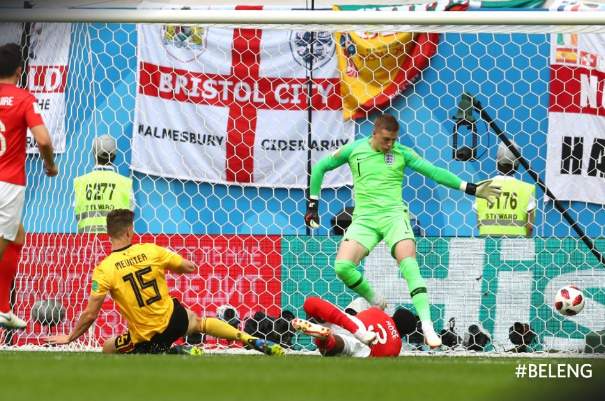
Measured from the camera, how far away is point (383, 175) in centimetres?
757

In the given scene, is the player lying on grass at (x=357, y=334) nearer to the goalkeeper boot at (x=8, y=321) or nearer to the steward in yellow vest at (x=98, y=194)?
the goalkeeper boot at (x=8, y=321)

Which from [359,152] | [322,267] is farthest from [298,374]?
[322,267]

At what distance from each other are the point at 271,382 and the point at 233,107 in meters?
6.90

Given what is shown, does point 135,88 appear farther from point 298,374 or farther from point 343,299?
point 298,374

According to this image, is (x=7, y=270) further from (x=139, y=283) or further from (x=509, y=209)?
(x=509, y=209)

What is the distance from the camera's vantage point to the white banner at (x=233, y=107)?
10.4m

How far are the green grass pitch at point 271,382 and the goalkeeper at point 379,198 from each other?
275 centimetres

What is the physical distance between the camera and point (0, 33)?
9781mm

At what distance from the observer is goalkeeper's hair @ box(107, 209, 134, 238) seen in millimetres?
6637

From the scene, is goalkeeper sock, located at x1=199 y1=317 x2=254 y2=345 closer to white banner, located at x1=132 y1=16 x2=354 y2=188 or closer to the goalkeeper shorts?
the goalkeeper shorts

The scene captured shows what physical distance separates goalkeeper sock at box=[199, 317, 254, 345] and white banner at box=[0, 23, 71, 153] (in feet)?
10.9

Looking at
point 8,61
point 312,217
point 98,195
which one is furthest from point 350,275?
point 98,195

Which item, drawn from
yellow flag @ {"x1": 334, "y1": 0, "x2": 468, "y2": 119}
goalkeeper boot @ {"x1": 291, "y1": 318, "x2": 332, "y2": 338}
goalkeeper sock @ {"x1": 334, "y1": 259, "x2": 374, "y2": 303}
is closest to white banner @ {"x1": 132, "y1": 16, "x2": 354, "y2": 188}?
yellow flag @ {"x1": 334, "y1": 0, "x2": 468, "y2": 119}

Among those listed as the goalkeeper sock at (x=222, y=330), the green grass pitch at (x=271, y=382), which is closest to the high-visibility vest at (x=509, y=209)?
the goalkeeper sock at (x=222, y=330)
